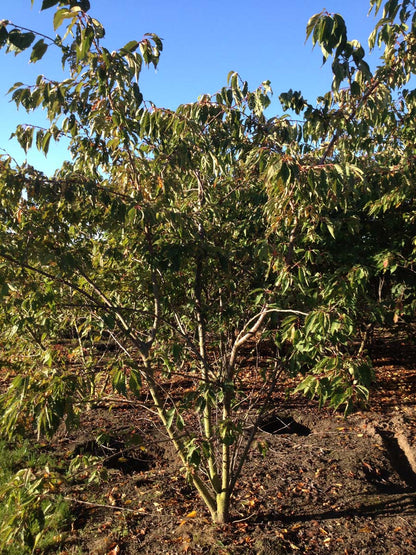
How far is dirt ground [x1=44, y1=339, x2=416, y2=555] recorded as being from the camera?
329cm

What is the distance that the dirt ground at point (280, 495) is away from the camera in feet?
10.8

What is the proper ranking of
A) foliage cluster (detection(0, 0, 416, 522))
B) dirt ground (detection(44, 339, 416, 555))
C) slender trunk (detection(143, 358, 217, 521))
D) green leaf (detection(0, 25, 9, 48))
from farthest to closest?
dirt ground (detection(44, 339, 416, 555)) < slender trunk (detection(143, 358, 217, 521)) < foliage cluster (detection(0, 0, 416, 522)) < green leaf (detection(0, 25, 9, 48))

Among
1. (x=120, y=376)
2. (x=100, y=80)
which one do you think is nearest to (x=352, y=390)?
(x=120, y=376)

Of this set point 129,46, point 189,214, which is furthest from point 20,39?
point 189,214

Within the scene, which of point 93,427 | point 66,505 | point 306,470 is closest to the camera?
point 66,505

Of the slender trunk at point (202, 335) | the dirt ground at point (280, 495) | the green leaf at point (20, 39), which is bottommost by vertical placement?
the dirt ground at point (280, 495)

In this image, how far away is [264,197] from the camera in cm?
365

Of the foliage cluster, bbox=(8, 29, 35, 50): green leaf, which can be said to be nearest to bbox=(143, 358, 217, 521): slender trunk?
the foliage cluster

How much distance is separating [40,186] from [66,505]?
297cm

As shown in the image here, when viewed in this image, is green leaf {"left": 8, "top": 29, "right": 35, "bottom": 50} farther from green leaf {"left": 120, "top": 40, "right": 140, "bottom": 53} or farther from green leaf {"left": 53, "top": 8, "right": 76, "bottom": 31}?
green leaf {"left": 120, "top": 40, "right": 140, "bottom": 53}

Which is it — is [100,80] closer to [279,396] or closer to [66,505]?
[66,505]

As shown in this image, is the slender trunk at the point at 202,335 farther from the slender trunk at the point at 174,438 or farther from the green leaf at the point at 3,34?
the green leaf at the point at 3,34

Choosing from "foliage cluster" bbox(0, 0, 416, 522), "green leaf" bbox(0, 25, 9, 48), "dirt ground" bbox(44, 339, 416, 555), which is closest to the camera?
"green leaf" bbox(0, 25, 9, 48)

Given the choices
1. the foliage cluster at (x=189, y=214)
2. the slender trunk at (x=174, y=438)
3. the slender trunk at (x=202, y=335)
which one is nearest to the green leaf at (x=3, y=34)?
the foliage cluster at (x=189, y=214)
